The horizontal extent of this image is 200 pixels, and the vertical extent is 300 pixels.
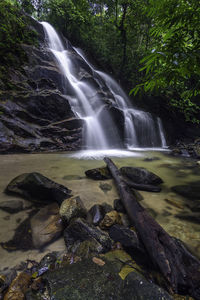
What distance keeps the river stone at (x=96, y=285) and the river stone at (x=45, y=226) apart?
21.5 inches

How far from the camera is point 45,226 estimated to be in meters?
2.03

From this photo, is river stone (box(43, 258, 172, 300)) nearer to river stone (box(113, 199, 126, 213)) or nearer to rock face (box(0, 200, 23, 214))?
river stone (box(113, 199, 126, 213))

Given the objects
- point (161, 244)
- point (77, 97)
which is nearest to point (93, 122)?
point (77, 97)

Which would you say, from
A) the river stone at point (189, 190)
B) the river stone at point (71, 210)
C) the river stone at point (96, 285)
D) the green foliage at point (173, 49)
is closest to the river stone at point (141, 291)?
the river stone at point (96, 285)

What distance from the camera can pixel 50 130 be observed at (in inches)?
323

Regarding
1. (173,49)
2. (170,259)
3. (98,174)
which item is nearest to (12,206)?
(98,174)

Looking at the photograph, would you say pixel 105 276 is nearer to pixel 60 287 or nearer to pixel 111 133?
pixel 60 287

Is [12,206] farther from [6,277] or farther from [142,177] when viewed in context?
[142,177]

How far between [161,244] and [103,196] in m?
1.66

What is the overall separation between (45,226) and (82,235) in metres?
0.59

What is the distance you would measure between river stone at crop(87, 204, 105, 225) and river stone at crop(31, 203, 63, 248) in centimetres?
45

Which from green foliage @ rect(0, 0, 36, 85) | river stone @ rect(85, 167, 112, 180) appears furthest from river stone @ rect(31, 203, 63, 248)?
green foliage @ rect(0, 0, 36, 85)

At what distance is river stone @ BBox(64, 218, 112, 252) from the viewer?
1.74m

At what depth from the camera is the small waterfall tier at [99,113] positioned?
10562 mm
